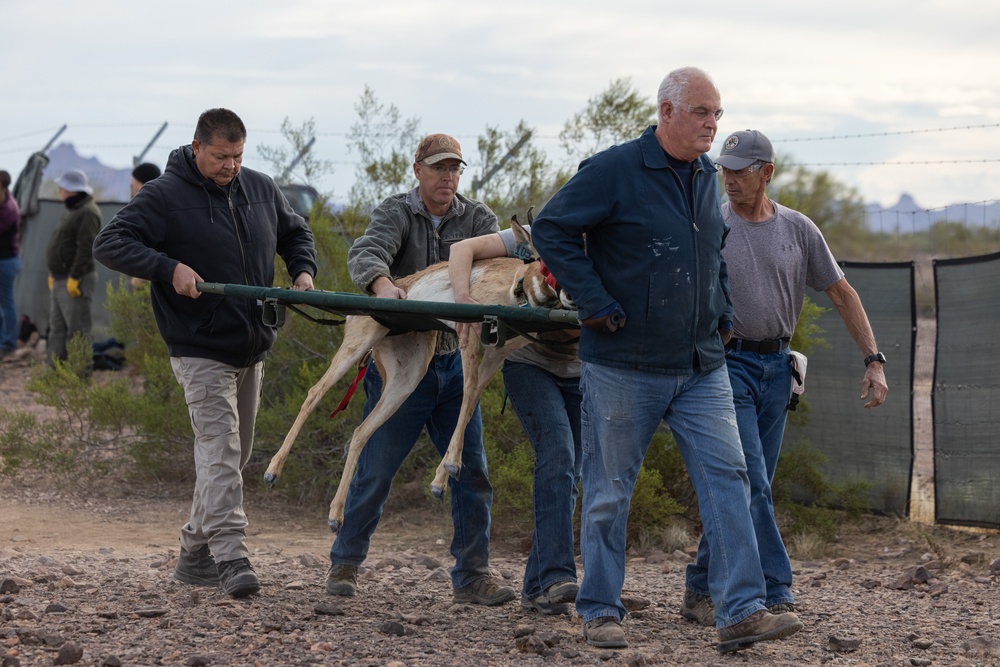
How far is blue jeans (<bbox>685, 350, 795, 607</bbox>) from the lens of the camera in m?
5.08

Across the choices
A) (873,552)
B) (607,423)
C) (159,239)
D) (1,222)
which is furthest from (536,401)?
(1,222)

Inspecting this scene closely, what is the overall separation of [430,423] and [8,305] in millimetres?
11067

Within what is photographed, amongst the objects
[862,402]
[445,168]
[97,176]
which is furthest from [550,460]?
[97,176]

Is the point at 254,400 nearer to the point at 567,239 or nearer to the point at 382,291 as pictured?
the point at 382,291

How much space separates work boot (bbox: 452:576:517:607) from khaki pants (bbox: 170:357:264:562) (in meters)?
0.98

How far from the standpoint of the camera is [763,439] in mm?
5352

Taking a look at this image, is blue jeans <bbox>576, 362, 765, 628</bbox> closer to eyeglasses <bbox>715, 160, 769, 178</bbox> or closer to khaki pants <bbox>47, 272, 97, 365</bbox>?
eyeglasses <bbox>715, 160, 769, 178</bbox>

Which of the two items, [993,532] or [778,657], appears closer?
[778,657]

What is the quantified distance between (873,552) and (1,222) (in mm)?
10855

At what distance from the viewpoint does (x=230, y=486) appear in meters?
5.48

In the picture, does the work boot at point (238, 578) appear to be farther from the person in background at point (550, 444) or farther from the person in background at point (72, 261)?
the person in background at point (72, 261)

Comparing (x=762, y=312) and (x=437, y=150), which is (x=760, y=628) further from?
(x=437, y=150)

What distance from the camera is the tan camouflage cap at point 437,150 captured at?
5.31 m

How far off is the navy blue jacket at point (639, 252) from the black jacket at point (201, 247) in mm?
1625
